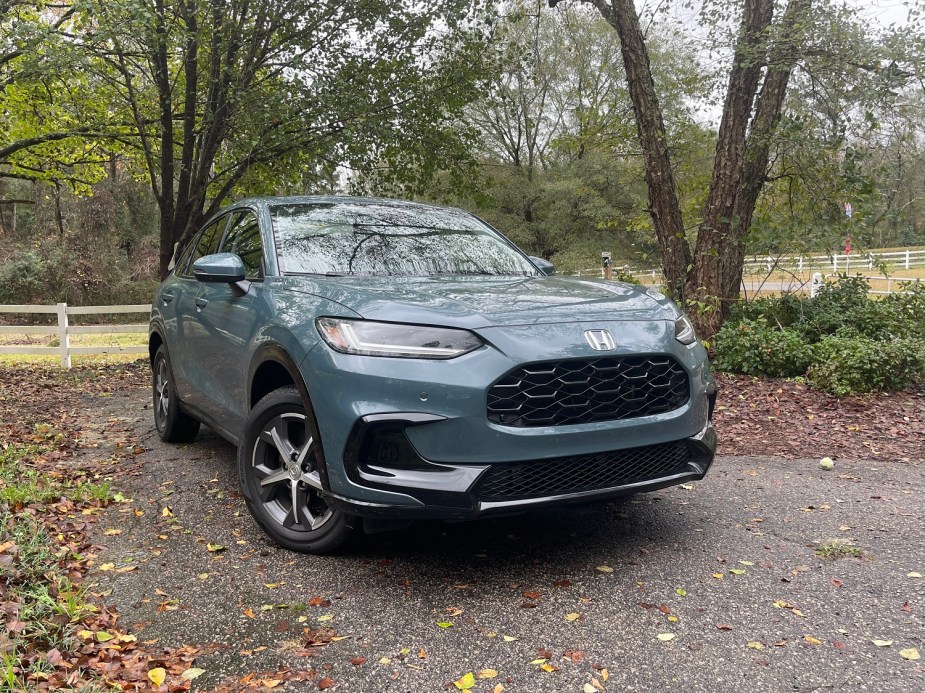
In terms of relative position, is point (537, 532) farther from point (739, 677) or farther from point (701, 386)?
point (739, 677)

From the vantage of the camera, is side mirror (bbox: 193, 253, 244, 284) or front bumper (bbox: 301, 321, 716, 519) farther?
side mirror (bbox: 193, 253, 244, 284)

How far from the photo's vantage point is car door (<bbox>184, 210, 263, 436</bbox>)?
3.79m

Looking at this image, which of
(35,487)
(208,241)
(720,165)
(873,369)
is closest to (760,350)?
(873,369)

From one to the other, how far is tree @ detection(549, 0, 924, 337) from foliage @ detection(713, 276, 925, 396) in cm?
52

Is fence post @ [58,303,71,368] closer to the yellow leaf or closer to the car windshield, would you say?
the car windshield

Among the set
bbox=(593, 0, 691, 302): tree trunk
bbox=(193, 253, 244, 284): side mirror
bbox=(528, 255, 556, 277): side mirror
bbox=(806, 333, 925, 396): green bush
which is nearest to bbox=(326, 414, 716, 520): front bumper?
bbox=(193, 253, 244, 284): side mirror

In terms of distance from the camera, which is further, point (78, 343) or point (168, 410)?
point (78, 343)

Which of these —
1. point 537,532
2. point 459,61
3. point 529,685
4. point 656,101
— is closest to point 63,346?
point 459,61

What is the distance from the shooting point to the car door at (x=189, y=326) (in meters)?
4.64

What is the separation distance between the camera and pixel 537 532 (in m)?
3.69

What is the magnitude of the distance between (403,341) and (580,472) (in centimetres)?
89

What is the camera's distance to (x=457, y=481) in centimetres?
276

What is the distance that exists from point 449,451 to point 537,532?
1141mm

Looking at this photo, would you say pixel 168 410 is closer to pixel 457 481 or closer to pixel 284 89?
pixel 457 481
